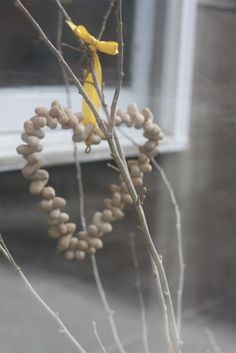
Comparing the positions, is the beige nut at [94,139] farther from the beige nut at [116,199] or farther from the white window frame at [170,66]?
the white window frame at [170,66]

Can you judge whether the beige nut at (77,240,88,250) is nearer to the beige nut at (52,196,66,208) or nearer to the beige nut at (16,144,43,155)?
the beige nut at (52,196,66,208)

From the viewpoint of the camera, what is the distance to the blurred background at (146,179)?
1.80 metres

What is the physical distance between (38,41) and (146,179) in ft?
1.93

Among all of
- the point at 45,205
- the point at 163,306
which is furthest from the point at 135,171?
the point at 163,306

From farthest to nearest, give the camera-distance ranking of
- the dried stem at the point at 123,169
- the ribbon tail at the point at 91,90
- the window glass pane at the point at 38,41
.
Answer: the window glass pane at the point at 38,41
the ribbon tail at the point at 91,90
the dried stem at the point at 123,169

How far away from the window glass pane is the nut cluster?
666 mm

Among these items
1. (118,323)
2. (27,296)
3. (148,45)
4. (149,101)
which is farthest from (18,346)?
(148,45)

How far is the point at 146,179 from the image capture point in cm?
218

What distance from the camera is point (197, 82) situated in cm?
227

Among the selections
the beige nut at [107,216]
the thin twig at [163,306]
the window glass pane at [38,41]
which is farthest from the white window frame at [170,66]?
the thin twig at [163,306]

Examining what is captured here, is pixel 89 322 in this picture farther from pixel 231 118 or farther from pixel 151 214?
pixel 231 118

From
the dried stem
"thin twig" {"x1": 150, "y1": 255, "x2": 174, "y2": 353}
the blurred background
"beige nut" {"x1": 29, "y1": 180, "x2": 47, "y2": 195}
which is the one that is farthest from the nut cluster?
the blurred background

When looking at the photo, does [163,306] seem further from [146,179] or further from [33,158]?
[146,179]

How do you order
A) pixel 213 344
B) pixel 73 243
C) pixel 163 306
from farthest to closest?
pixel 213 344 → pixel 73 243 → pixel 163 306
